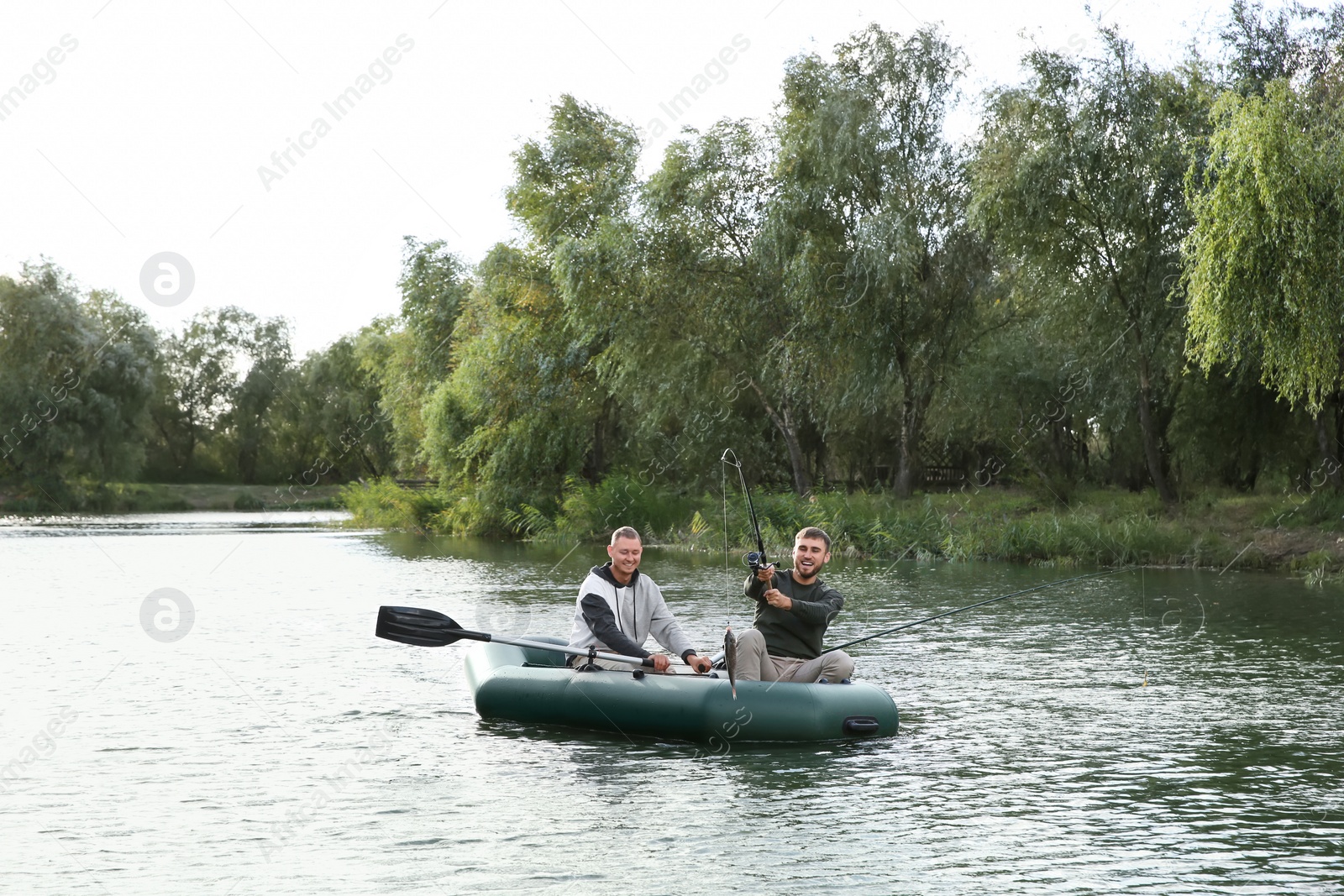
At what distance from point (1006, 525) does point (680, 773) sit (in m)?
14.4

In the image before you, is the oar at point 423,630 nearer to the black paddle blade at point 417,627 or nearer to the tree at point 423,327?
the black paddle blade at point 417,627

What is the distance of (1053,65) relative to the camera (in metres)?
19.7

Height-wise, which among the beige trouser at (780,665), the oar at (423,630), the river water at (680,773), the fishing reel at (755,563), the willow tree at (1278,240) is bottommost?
the river water at (680,773)

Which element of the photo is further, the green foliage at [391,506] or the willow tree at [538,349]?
the green foliage at [391,506]

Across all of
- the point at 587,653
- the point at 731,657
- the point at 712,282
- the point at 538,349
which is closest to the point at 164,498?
the point at 538,349

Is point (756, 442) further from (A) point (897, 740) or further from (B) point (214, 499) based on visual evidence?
(B) point (214, 499)

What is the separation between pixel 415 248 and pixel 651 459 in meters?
11.0

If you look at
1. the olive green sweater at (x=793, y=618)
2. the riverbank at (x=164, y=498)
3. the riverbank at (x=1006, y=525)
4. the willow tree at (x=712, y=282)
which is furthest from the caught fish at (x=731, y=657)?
the riverbank at (x=164, y=498)

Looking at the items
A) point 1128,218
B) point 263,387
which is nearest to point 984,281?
point 1128,218

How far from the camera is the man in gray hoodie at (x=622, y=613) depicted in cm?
779

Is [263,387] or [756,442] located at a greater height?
[263,387]

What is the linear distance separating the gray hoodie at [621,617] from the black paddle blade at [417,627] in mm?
909

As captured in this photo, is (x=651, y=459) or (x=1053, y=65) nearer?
(x=1053, y=65)

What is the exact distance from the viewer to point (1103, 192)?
19.3 m
